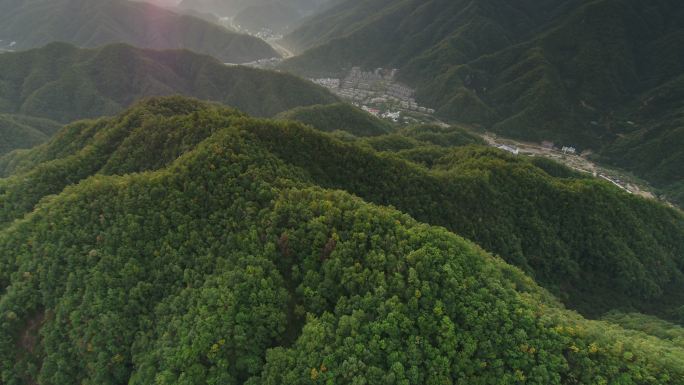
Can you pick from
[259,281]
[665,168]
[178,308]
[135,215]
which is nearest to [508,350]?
[259,281]

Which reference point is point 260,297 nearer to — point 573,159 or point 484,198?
point 484,198

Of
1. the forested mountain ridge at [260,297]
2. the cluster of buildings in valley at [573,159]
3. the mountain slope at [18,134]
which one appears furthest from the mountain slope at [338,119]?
the mountain slope at [18,134]

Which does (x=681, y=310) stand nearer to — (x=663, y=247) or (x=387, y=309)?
(x=663, y=247)

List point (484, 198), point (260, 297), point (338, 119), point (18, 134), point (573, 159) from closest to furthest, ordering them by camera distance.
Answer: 1. point (260, 297)
2. point (484, 198)
3. point (18, 134)
4. point (338, 119)
5. point (573, 159)

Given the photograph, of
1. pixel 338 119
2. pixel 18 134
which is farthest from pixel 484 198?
pixel 18 134

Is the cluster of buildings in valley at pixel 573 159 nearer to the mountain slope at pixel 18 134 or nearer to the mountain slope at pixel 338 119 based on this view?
the mountain slope at pixel 338 119

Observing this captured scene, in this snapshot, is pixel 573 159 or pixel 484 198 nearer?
pixel 484 198

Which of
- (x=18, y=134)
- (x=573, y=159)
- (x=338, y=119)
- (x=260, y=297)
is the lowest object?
(x=18, y=134)

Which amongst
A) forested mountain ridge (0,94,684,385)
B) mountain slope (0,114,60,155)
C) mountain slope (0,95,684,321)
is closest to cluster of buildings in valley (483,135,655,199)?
mountain slope (0,95,684,321)

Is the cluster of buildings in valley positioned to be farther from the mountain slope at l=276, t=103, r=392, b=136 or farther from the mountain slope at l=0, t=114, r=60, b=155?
the mountain slope at l=0, t=114, r=60, b=155
